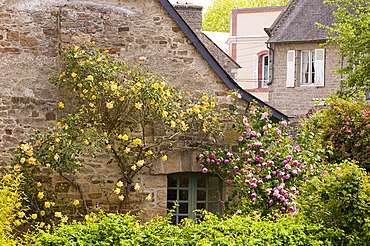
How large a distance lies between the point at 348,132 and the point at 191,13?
7020 mm

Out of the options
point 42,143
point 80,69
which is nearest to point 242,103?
point 80,69

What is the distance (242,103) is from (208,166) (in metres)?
1.27

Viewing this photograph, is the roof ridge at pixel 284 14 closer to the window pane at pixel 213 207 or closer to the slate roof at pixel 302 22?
the slate roof at pixel 302 22

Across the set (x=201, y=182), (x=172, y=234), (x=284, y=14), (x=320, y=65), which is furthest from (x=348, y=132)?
(x=284, y=14)

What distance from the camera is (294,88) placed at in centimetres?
2270

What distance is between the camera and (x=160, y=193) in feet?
30.6

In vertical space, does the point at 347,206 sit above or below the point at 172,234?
above

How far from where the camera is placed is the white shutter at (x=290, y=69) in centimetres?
2252

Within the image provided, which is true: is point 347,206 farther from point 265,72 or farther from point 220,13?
point 220,13

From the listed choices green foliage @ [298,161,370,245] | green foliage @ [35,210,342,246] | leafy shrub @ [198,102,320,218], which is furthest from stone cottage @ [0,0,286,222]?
green foliage @ [35,210,342,246]

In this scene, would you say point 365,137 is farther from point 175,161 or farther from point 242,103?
→ point 175,161

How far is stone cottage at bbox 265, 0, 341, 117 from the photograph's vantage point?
2197cm

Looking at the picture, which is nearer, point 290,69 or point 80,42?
point 80,42

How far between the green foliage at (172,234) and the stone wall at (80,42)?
3295 mm
